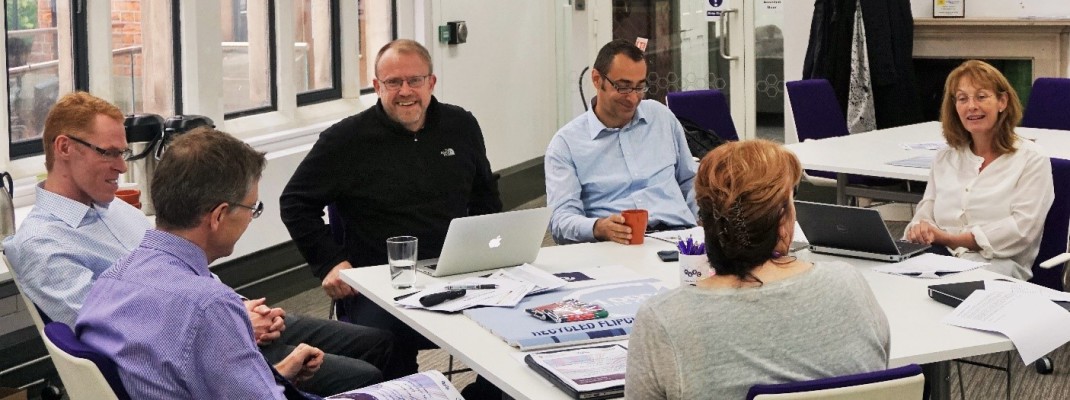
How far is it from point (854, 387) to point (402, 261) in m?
1.48

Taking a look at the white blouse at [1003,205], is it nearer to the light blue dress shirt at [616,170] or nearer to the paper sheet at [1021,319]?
the light blue dress shirt at [616,170]

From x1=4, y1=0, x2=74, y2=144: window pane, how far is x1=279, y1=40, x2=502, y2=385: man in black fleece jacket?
154 cm

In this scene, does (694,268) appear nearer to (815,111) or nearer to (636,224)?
(636,224)

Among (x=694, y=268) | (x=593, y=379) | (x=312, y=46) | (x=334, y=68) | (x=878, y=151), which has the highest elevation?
(x=312, y=46)

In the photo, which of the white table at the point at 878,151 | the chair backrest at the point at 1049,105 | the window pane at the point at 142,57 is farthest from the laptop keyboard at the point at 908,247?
the window pane at the point at 142,57

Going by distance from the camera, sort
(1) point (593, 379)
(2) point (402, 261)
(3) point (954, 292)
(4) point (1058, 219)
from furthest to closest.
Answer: (4) point (1058, 219) < (2) point (402, 261) < (3) point (954, 292) < (1) point (593, 379)

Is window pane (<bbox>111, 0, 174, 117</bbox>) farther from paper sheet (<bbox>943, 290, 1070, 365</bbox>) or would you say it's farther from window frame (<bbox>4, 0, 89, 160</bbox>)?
paper sheet (<bbox>943, 290, 1070, 365</bbox>)

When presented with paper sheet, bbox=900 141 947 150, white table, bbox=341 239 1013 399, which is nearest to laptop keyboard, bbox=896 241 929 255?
white table, bbox=341 239 1013 399

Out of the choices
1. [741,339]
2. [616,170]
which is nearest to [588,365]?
[741,339]

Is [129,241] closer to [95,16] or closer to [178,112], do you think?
[95,16]

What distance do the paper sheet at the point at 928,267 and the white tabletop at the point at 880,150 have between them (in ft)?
4.29

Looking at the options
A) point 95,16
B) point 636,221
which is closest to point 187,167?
point 636,221

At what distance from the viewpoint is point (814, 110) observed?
6586 millimetres

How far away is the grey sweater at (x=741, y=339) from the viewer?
2094 millimetres
